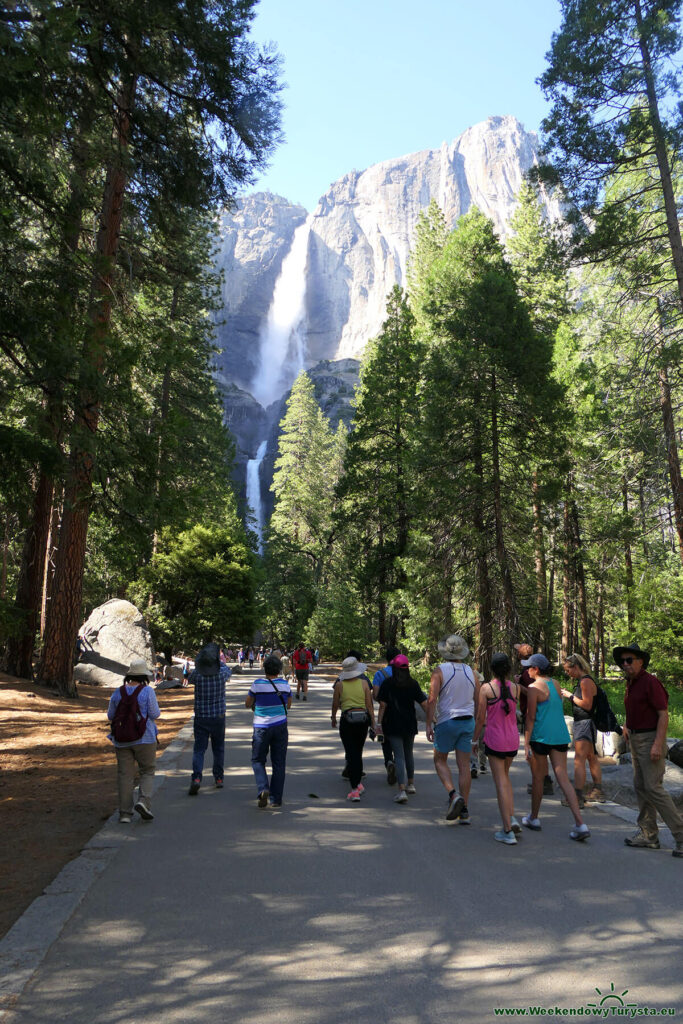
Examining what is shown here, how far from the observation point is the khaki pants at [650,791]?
6.04 m

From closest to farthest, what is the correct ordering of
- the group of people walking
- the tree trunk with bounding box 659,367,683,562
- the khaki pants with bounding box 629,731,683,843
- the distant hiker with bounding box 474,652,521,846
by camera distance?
the khaki pants with bounding box 629,731,683,843
the group of people walking
the distant hiker with bounding box 474,652,521,846
the tree trunk with bounding box 659,367,683,562

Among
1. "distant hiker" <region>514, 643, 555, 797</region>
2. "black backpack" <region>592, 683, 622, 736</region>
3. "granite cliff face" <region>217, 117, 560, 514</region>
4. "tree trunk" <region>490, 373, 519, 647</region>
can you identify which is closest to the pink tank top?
"distant hiker" <region>514, 643, 555, 797</region>

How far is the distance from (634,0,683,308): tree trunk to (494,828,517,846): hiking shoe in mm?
12072

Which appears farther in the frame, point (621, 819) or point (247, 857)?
point (621, 819)

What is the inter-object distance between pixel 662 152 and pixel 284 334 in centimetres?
14550

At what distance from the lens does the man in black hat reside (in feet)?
20.1

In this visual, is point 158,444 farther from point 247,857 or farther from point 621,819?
point 621,819

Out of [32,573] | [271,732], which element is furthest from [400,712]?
[32,573]

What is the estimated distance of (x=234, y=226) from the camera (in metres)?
185

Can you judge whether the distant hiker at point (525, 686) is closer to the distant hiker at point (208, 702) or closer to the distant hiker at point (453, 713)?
the distant hiker at point (453, 713)

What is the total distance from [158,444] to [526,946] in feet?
29.1

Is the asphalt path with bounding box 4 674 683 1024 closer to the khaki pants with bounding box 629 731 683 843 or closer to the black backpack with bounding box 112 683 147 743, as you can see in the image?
the khaki pants with bounding box 629 731 683 843

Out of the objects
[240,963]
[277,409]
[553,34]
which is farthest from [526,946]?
[277,409]

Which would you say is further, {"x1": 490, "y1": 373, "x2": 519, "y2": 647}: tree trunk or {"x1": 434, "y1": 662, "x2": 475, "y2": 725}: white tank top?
{"x1": 490, "y1": 373, "x2": 519, "y2": 647}: tree trunk
